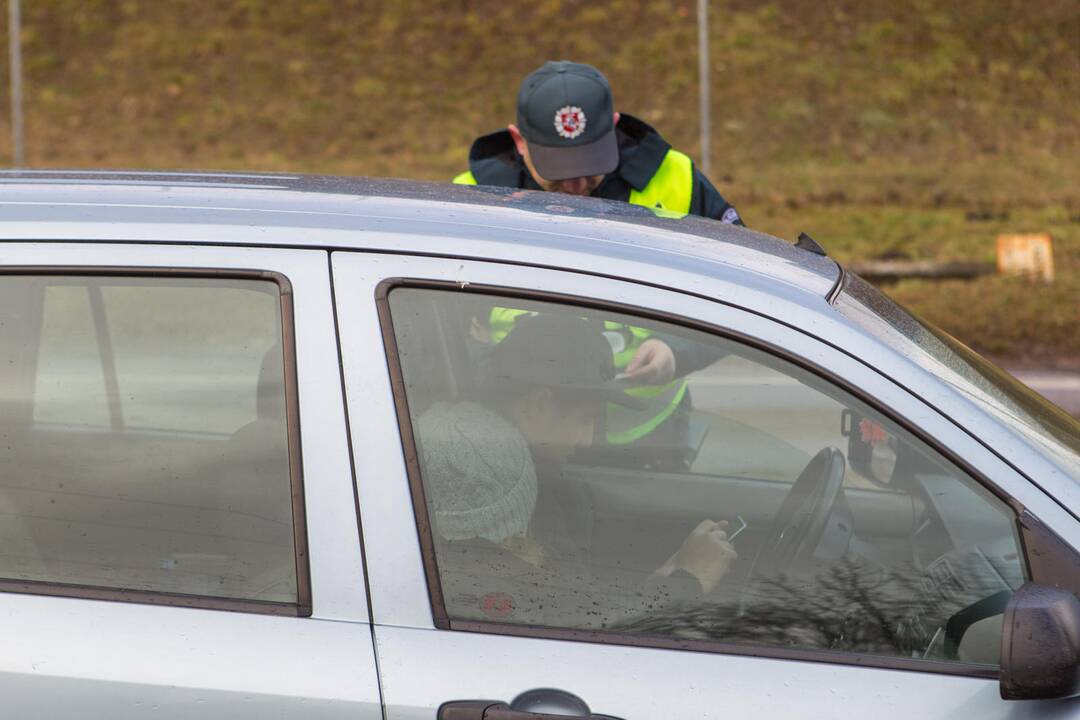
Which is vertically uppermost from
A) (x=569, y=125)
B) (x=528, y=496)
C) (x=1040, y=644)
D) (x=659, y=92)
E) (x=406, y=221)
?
(x=659, y=92)

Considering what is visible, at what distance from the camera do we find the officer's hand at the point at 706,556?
1.94m

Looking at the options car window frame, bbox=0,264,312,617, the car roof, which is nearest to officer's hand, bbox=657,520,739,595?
the car roof

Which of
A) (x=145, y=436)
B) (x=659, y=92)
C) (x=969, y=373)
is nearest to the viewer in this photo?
(x=145, y=436)

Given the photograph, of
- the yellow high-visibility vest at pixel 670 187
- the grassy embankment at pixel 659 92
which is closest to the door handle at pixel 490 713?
the yellow high-visibility vest at pixel 670 187

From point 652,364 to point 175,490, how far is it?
740 millimetres

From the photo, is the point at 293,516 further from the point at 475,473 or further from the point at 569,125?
the point at 569,125

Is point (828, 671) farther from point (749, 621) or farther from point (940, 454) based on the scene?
point (940, 454)

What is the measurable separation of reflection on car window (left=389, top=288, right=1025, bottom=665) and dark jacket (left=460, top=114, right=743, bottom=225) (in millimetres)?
1876

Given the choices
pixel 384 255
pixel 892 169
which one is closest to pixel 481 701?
pixel 384 255

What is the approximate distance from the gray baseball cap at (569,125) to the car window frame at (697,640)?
184 cm

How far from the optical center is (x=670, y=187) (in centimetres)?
381

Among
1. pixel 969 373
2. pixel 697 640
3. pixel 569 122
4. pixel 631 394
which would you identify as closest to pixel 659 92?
pixel 569 122

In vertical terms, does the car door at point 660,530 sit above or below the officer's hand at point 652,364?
below

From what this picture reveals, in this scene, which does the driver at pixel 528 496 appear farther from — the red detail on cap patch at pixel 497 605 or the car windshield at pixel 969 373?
the car windshield at pixel 969 373
